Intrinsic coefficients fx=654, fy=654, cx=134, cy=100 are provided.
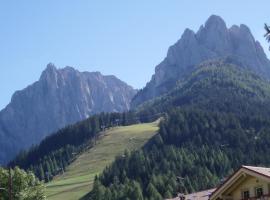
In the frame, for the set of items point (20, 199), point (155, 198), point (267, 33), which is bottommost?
point (155, 198)

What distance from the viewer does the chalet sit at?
48.1m

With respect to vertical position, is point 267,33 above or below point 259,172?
above

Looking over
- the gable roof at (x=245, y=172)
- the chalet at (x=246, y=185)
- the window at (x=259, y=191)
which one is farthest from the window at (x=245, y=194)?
the gable roof at (x=245, y=172)

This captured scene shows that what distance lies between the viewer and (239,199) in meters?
50.4

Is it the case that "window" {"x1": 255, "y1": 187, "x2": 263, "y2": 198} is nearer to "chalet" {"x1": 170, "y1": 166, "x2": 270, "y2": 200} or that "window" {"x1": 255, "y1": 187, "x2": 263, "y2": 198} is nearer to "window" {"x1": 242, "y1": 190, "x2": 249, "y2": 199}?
"chalet" {"x1": 170, "y1": 166, "x2": 270, "y2": 200}

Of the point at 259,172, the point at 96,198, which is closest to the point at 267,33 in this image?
the point at 259,172

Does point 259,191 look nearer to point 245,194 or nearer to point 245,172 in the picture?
point 245,194

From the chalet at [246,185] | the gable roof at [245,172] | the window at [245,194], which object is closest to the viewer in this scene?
the gable roof at [245,172]

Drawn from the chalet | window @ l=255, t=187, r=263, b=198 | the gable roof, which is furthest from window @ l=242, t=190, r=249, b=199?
the gable roof

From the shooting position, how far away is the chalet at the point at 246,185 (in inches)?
1893

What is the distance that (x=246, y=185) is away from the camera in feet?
164

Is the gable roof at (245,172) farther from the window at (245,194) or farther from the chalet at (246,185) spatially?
the window at (245,194)

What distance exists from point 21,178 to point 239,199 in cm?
4752

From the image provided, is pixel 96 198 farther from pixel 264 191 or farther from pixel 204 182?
pixel 264 191
